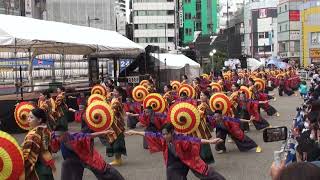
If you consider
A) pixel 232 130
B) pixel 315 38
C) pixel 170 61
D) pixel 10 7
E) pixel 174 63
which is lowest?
pixel 232 130

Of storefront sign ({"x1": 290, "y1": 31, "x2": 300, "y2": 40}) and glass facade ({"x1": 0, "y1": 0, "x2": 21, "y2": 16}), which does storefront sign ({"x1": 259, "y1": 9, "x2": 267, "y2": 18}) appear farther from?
glass facade ({"x1": 0, "y1": 0, "x2": 21, "y2": 16})

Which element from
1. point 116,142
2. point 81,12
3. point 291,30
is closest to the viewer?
point 116,142

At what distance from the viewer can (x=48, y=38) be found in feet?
54.7

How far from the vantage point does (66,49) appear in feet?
73.2

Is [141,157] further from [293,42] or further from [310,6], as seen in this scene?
[293,42]

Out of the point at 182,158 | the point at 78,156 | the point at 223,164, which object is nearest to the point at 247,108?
the point at 223,164

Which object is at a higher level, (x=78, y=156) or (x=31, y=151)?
(x=31, y=151)

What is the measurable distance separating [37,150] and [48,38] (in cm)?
1062

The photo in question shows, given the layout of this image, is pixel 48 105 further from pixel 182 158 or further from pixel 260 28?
pixel 260 28

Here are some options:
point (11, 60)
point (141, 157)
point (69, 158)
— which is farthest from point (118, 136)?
point (11, 60)

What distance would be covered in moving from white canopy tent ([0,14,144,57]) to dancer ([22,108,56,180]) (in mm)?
8758

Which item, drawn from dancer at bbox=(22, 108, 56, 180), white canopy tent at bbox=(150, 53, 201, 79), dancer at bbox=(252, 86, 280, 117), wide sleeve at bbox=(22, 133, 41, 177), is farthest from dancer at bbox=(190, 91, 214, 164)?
white canopy tent at bbox=(150, 53, 201, 79)

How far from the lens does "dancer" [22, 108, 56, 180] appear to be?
6.45 meters

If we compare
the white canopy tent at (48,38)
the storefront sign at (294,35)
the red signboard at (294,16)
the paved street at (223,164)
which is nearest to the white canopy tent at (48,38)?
the white canopy tent at (48,38)
